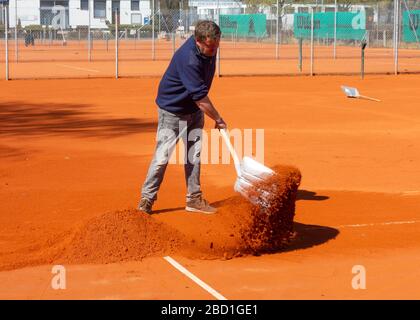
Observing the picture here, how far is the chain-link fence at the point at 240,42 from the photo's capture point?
1398 inches

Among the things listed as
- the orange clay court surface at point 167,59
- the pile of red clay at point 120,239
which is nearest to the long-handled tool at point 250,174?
the pile of red clay at point 120,239

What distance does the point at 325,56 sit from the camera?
157ft

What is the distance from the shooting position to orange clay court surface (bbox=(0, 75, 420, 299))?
7.07 m

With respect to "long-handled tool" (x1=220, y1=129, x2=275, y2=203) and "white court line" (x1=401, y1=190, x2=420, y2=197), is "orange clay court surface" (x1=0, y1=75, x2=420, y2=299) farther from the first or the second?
"long-handled tool" (x1=220, y1=129, x2=275, y2=203)

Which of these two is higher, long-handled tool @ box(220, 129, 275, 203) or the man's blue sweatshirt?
the man's blue sweatshirt

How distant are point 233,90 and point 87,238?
18607 millimetres

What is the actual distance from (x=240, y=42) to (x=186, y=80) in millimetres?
50679

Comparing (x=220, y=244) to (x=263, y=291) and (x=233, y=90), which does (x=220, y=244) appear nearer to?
(x=263, y=291)

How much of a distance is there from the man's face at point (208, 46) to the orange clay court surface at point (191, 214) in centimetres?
160
